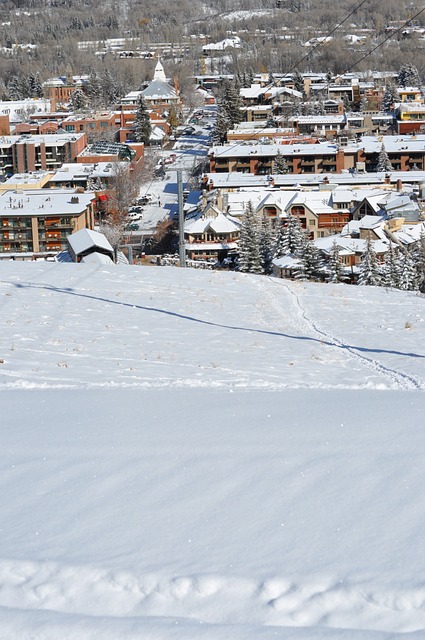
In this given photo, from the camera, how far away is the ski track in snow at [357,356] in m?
6.03

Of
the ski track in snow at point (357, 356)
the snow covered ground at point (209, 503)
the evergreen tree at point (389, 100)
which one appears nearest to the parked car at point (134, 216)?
the ski track in snow at point (357, 356)

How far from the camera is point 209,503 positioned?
10.5 feet

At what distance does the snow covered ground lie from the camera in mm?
2600

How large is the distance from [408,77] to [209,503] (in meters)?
73.0

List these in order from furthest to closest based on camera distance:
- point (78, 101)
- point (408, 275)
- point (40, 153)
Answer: point (78, 101), point (40, 153), point (408, 275)

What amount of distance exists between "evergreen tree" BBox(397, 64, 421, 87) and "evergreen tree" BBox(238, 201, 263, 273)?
1993 inches

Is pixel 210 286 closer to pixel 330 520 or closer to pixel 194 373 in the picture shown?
pixel 194 373

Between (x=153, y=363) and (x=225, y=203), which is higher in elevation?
(x=153, y=363)

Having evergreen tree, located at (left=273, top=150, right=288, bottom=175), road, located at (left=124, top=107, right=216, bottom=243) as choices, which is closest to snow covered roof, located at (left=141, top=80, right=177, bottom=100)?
road, located at (left=124, top=107, right=216, bottom=243)

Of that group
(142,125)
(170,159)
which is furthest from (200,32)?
(170,159)

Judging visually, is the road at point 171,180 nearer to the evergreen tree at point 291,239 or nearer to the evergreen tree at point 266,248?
the evergreen tree at point 266,248

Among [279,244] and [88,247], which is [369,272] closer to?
[279,244]

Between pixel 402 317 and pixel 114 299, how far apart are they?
3.21m

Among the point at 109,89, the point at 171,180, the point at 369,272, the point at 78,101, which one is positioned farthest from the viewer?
the point at 109,89
